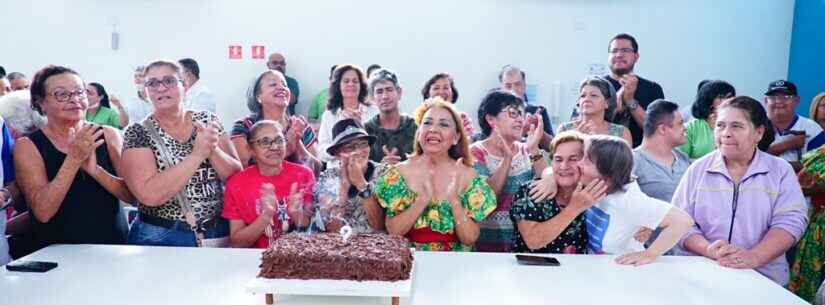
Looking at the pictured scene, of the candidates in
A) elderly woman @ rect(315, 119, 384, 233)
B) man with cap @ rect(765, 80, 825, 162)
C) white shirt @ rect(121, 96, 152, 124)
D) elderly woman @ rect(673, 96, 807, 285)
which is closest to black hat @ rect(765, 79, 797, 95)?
man with cap @ rect(765, 80, 825, 162)

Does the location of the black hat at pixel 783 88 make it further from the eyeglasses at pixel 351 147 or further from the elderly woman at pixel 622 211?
the eyeglasses at pixel 351 147

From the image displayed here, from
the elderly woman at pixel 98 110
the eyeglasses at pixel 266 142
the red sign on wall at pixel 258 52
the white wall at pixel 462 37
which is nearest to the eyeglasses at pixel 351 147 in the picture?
the eyeglasses at pixel 266 142

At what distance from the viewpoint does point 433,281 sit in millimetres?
1942

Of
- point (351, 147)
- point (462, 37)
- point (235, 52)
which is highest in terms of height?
point (462, 37)

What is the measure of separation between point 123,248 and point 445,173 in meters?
1.26

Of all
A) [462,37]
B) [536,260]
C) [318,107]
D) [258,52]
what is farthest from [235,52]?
[536,260]

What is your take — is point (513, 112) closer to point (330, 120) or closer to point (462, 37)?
point (330, 120)

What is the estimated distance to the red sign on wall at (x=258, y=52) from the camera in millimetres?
6918

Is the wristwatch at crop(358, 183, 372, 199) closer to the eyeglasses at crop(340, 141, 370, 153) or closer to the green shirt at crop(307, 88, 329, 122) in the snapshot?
the eyeglasses at crop(340, 141, 370, 153)

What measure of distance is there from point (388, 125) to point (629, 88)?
5.57 ft

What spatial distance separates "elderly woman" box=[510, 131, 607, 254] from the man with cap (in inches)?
85.5

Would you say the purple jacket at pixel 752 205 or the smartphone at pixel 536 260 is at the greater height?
the purple jacket at pixel 752 205

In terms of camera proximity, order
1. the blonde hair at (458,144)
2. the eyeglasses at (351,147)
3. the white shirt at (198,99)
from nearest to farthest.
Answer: the blonde hair at (458,144) < the eyeglasses at (351,147) < the white shirt at (198,99)

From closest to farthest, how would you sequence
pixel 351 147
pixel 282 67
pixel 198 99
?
pixel 351 147
pixel 198 99
pixel 282 67
